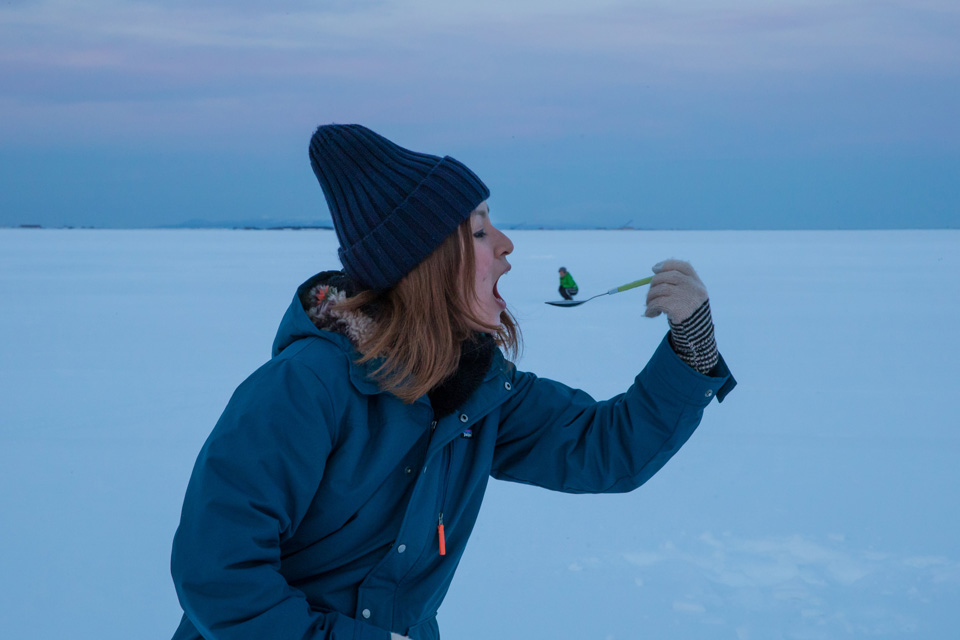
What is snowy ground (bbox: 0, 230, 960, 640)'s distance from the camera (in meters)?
2.53

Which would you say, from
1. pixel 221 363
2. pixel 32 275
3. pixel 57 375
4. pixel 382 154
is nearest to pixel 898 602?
pixel 382 154

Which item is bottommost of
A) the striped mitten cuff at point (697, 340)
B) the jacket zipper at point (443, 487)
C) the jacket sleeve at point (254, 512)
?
the jacket sleeve at point (254, 512)

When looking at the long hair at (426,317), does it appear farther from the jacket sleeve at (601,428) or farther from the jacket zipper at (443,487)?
the jacket sleeve at (601,428)

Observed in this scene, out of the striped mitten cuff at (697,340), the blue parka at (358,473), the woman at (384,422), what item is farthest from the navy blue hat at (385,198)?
the striped mitten cuff at (697,340)

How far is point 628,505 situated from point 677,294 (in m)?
2.15

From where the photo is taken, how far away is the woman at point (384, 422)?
3.65ft

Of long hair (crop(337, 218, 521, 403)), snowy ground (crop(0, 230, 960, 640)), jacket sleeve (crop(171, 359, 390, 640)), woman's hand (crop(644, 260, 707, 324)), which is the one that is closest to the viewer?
jacket sleeve (crop(171, 359, 390, 640))

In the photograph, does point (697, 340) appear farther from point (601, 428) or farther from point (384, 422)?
point (384, 422)

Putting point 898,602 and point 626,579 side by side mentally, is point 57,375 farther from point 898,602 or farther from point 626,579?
point 898,602

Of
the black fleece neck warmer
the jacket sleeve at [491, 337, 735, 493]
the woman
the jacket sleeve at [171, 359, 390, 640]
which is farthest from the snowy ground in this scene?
the jacket sleeve at [171, 359, 390, 640]

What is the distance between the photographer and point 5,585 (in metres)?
2.67

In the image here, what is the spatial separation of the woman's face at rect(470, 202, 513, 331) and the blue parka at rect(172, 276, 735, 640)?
0.32 ft

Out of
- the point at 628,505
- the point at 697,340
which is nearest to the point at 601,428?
the point at 697,340

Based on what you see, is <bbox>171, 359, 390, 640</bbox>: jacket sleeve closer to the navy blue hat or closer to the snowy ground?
the navy blue hat
